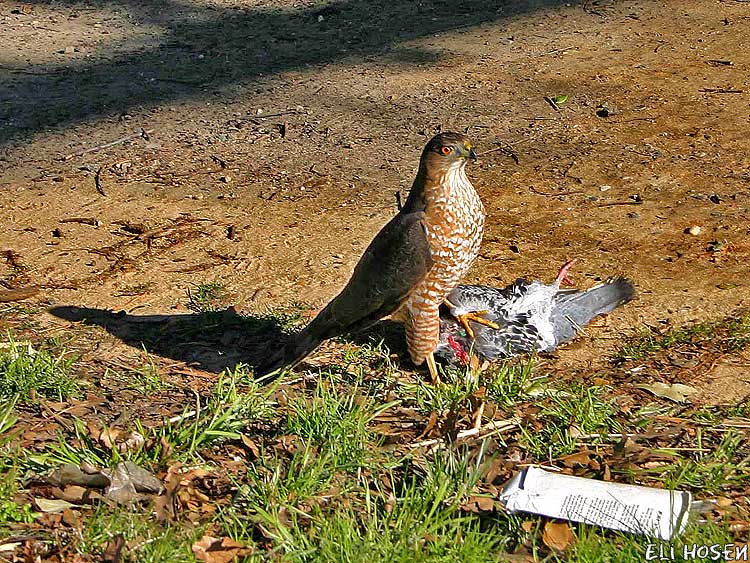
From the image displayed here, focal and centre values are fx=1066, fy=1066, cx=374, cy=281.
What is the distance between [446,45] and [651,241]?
4.36m

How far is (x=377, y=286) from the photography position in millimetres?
5234

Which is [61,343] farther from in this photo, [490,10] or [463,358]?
[490,10]

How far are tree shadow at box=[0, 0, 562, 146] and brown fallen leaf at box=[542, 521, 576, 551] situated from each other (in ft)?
21.4

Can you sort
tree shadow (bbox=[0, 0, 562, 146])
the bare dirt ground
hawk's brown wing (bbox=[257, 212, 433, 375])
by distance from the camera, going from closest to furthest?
hawk's brown wing (bbox=[257, 212, 433, 375]) < the bare dirt ground < tree shadow (bbox=[0, 0, 562, 146])

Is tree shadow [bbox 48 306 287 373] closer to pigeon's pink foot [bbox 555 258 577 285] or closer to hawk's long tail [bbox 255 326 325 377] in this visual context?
hawk's long tail [bbox 255 326 325 377]

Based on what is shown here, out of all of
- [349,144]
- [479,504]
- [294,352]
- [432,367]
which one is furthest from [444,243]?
[349,144]

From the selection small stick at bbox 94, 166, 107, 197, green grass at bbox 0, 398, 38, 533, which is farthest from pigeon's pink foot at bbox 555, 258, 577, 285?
small stick at bbox 94, 166, 107, 197

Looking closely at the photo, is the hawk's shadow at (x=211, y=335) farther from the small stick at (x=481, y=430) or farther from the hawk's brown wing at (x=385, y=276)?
the small stick at (x=481, y=430)

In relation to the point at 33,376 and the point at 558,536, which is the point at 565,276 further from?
the point at 33,376

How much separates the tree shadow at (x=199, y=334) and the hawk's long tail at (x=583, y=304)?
148cm

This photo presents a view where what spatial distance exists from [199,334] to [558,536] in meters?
2.72

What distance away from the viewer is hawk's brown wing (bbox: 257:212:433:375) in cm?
515

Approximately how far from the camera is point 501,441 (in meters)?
4.56

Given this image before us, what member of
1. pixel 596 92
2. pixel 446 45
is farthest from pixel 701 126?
pixel 446 45
